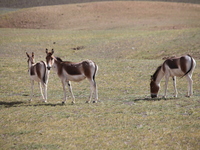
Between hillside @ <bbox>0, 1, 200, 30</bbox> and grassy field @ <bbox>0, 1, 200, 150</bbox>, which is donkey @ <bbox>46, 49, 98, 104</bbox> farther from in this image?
hillside @ <bbox>0, 1, 200, 30</bbox>

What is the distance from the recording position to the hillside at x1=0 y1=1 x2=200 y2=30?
58.8 m

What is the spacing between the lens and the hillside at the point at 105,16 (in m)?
58.8

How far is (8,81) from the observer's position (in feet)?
75.3

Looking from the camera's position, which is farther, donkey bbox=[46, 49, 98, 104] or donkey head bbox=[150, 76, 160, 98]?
donkey head bbox=[150, 76, 160, 98]

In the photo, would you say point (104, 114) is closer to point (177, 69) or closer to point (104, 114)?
point (104, 114)

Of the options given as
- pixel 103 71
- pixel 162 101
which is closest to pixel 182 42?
pixel 103 71

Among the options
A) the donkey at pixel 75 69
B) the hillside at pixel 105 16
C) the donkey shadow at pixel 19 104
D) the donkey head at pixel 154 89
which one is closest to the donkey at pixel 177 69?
the donkey head at pixel 154 89

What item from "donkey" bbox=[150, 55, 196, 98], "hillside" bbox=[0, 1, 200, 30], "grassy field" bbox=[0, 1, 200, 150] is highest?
"hillside" bbox=[0, 1, 200, 30]

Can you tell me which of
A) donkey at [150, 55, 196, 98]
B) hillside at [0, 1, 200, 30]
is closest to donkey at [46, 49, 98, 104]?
donkey at [150, 55, 196, 98]

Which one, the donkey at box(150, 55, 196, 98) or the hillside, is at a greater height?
the hillside

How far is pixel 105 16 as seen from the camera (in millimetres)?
66000

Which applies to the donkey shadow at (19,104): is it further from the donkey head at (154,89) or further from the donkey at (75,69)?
the donkey head at (154,89)

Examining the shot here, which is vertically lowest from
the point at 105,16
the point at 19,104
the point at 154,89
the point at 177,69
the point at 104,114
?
the point at 104,114

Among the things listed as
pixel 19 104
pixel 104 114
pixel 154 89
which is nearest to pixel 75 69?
pixel 104 114
